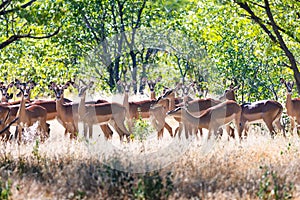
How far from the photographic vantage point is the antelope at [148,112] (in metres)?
15.3

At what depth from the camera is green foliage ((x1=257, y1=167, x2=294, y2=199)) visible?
26.4 ft

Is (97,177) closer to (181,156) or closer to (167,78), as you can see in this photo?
(181,156)

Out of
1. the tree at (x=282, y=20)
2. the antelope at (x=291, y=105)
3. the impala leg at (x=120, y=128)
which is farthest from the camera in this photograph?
the antelope at (x=291, y=105)

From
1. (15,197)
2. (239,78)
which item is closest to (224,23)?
(239,78)

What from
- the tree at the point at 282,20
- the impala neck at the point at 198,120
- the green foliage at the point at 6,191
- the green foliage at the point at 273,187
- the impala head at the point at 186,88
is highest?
the tree at the point at 282,20

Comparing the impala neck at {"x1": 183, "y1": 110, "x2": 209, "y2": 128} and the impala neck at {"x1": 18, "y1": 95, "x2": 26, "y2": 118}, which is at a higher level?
the impala neck at {"x1": 18, "y1": 95, "x2": 26, "y2": 118}

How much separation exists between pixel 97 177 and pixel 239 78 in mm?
9487

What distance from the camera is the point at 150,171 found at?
911 cm

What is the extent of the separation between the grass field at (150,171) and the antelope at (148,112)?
13.0ft

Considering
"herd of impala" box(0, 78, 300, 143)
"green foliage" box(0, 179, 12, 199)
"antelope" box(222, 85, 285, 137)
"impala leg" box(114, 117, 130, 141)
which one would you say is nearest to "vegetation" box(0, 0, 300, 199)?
"green foliage" box(0, 179, 12, 199)

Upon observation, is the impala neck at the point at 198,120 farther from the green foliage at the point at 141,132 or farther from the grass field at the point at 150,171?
the grass field at the point at 150,171

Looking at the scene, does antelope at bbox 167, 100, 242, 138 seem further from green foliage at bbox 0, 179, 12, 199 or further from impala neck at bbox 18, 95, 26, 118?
green foliage at bbox 0, 179, 12, 199

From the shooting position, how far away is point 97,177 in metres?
8.74

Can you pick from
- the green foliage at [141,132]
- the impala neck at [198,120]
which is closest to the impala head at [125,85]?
the green foliage at [141,132]
